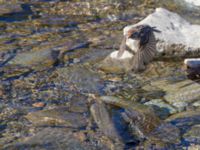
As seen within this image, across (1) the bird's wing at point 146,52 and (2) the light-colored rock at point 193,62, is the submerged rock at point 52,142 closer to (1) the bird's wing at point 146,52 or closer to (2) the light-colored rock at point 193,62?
(1) the bird's wing at point 146,52

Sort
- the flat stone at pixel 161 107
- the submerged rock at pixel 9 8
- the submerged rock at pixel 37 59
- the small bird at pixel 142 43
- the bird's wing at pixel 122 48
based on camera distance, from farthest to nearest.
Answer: the submerged rock at pixel 9 8 < the submerged rock at pixel 37 59 < the bird's wing at pixel 122 48 < the small bird at pixel 142 43 < the flat stone at pixel 161 107

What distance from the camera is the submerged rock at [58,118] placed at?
21.0 ft

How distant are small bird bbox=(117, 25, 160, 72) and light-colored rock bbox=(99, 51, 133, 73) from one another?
189mm

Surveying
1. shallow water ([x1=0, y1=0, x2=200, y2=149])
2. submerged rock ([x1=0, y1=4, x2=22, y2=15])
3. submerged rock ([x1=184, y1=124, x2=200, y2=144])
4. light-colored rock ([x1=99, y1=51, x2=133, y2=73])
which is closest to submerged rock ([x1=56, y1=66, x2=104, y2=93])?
shallow water ([x1=0, y1=0, x2=200, y2=149])

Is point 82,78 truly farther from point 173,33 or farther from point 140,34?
point 173,33

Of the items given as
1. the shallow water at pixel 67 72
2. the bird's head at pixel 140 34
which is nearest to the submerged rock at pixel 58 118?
the shallow water at pixel 67 72

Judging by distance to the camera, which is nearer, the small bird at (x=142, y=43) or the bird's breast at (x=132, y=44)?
the small bird at (x=142, y=43)

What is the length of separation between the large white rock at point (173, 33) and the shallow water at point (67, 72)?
0.80ft

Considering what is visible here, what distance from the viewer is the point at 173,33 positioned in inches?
335

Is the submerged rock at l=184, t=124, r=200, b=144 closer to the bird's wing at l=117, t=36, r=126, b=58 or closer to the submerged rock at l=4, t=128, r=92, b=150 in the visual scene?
the submerged rock at l=4, t=128, r=92, b=150

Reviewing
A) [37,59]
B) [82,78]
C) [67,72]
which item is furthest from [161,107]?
[37,59]

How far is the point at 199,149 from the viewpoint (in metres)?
5.93

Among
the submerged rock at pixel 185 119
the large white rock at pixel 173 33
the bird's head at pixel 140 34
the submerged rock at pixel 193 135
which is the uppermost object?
the bird's head at pixel 140 34

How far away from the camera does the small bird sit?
753 cm
